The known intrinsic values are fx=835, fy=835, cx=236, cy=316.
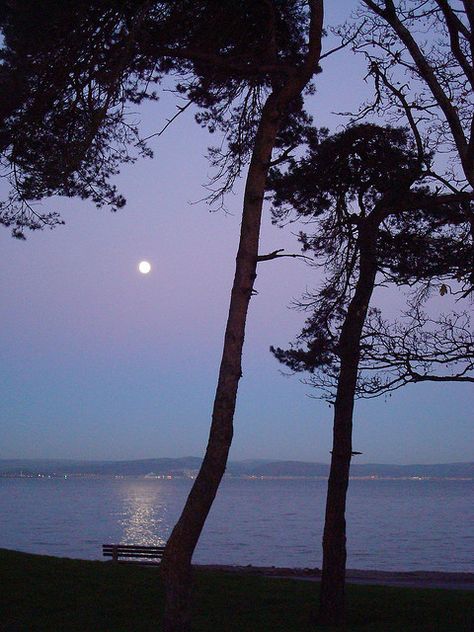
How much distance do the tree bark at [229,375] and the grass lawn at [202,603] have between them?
2723mm

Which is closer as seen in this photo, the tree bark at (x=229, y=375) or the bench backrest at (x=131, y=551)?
the tree bark at (x=229, y=375)

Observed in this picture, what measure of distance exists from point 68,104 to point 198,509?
4.68 m

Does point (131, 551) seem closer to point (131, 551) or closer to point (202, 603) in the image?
point (131, 551)

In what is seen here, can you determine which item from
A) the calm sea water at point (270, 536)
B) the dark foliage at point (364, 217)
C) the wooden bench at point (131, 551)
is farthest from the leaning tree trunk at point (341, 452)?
the calm sea water at point (270, 536)

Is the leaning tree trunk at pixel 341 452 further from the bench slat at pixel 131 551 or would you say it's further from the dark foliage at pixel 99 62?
the bench slat at pixel 131 551

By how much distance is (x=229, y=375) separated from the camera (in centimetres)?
847

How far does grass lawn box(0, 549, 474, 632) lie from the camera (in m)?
10.9

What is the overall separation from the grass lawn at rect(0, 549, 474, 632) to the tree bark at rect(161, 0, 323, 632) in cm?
272

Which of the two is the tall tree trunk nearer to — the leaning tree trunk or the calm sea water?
the leaning tree trunk

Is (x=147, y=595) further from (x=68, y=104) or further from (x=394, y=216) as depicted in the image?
(x=68, y=104)

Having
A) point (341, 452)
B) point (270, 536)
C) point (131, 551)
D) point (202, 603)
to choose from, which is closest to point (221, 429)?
point (341, 452)

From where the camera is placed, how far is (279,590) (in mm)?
14438

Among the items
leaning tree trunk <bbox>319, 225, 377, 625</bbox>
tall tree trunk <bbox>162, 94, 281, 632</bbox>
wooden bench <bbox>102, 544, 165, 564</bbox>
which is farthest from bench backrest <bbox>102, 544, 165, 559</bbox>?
tall tree trunk <bbox>162, 94, 281, 632</bbox>

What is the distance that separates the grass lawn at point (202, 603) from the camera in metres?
10.9
